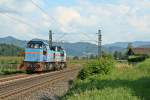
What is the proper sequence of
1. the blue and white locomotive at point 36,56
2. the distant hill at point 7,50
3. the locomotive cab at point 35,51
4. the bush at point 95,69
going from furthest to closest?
the distant hill at point 7,50 → the locomotive cab at point 35,51 → the blue and white locomotive at point 36,56 → the bush at point 95,69

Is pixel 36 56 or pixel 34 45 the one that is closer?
pixel 36 56

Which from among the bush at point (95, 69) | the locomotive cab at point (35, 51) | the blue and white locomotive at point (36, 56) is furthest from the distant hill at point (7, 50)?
the bush at point (95, 69)

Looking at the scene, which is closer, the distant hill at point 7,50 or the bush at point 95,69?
the bush at point 95,69

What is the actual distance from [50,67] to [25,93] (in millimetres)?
27706

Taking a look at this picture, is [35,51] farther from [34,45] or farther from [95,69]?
[95,69]

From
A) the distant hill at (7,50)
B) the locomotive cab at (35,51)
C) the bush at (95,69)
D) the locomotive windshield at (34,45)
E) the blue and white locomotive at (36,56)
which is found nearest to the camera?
the bush at (95,69)

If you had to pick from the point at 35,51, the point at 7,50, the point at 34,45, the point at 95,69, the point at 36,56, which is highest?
the point at 7,50

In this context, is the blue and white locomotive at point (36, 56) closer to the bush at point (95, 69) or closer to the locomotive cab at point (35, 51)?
the locomotive cab at point (35, 51)

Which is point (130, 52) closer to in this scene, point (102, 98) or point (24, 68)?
point (24, 68)

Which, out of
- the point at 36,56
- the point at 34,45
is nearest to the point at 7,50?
the point at 34,45

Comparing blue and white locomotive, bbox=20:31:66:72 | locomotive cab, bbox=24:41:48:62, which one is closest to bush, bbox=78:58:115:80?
blue and white locomotive, bbox=20:31:66:72

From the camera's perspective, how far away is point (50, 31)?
73188 mm

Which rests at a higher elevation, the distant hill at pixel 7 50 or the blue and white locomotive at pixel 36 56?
the distant hill at pixel 7 50

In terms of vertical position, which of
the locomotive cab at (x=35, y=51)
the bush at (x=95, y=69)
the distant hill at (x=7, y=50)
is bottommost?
the bush at (x=95, y=69)
